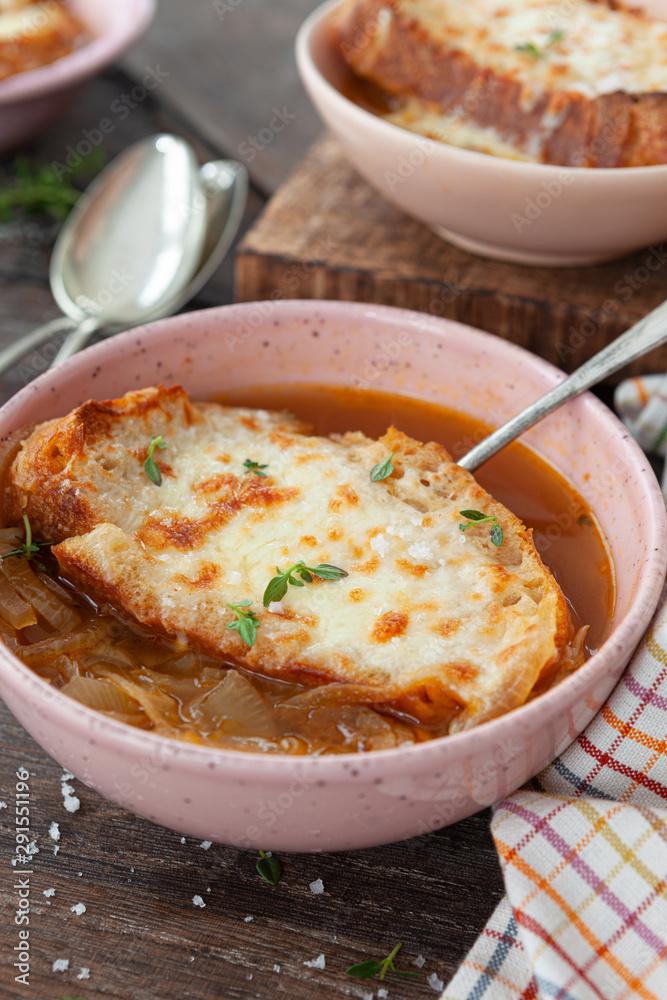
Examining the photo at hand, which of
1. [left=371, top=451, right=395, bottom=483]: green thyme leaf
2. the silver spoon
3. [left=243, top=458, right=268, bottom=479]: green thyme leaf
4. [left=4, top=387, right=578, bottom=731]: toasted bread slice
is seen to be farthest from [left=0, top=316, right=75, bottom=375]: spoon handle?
[left=371, top=451, right=395, bottom=483]: green thyme leaf

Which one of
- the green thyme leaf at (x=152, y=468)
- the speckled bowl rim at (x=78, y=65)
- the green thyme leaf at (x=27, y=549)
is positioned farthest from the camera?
the speckled bowl rim at (x=78, y=65)

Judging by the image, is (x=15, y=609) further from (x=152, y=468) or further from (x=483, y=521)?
(x=483, y=521)

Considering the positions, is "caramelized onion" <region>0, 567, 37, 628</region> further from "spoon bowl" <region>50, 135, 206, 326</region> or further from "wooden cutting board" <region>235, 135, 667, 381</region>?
"wooden cutting board" <region>235, 135, 667, 381</region>

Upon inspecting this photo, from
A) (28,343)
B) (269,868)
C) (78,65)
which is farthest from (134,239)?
(269,868)

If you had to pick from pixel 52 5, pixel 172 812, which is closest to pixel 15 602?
pixel 172 812

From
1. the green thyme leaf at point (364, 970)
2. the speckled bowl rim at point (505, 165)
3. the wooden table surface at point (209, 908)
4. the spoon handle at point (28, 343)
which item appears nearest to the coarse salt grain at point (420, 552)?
the wooden table surface at point (209, 908)

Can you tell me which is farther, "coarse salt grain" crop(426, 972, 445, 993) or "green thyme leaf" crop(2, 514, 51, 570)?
"green thyme leaf" crop(2, 514, 51, 570)

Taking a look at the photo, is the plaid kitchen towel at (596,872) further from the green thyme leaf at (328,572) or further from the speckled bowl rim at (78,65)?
the speckled bowl rim at (78,65)

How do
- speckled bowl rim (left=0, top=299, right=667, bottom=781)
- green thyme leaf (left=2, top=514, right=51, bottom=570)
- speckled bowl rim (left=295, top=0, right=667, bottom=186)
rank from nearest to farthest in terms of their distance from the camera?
speckled bowl rim (left=0, top=299, right=667, bottom=781), green thyme leaf (left=2, top=514, right=51, bottom=570), speckled bowl rim (left=295, top=0, right=667, bottom=186)
